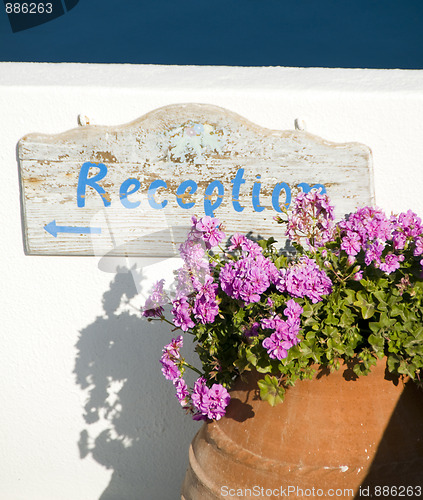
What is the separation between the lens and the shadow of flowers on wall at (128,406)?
2088 millimetres

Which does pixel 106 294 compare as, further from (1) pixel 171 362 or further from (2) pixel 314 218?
(2) pixel 314 218

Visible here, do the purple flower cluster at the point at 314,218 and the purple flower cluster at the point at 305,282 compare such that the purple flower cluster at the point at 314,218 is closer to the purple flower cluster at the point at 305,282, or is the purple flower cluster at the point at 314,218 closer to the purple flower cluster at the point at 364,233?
the purple flower cluster at the point at 364,233

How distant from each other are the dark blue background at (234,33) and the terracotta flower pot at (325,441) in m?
2.15

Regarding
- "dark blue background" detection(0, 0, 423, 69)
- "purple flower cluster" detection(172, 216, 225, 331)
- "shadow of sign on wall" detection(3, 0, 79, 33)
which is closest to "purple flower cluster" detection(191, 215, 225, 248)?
"purple flower cluster" detection(172, 216, 225, 331)

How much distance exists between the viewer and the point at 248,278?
1.39 metres

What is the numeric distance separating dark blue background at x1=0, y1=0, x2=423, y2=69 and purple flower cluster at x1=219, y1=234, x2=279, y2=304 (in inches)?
77.9

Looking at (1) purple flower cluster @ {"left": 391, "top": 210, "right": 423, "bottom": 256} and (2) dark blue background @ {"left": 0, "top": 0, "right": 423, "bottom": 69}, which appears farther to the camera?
(2) dark blue background @ {"left": 0, "top": 0, "right": 423, "bottom": 69}

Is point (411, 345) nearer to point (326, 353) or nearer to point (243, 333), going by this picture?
point (326, 353)

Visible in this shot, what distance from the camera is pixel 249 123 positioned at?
6.47 feet

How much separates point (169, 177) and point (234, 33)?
145 centimetres

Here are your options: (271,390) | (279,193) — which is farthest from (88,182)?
(271,390)

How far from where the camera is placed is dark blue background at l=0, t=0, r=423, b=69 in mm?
3086

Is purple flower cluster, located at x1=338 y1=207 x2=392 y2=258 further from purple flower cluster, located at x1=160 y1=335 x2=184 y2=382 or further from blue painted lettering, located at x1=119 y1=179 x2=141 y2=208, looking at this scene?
blue painted lettering, located at x1=119 y1=179 x2=141 y2=208

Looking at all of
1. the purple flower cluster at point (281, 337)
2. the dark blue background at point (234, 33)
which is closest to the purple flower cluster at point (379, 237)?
the purple flower cluster at point (281, 337)
